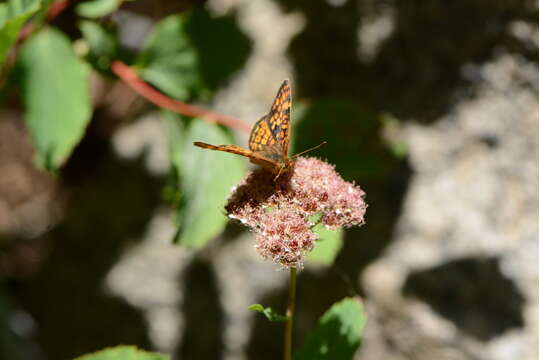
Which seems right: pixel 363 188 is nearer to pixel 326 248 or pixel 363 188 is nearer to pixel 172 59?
pixel 326 248

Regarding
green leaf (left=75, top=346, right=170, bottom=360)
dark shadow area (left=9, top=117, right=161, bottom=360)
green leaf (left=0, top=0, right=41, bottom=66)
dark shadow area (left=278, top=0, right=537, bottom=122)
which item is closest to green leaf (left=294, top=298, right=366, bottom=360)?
green leaf (left=75, top=346, right=170, bottom=360)

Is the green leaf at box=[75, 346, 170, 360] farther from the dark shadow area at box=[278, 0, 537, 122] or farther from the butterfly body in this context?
the dark shadow area at box=[278, 0, 537, 122]

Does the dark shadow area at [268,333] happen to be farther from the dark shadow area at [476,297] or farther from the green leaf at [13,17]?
the green leaf at [13,17]

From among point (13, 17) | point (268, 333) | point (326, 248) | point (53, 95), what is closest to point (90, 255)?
point (268, 333)

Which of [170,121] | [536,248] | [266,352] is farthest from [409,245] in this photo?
[170,121]

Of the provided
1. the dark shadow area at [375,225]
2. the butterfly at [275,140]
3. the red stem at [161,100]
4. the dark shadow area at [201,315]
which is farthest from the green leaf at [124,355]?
the dark shadow area at [201,315]
